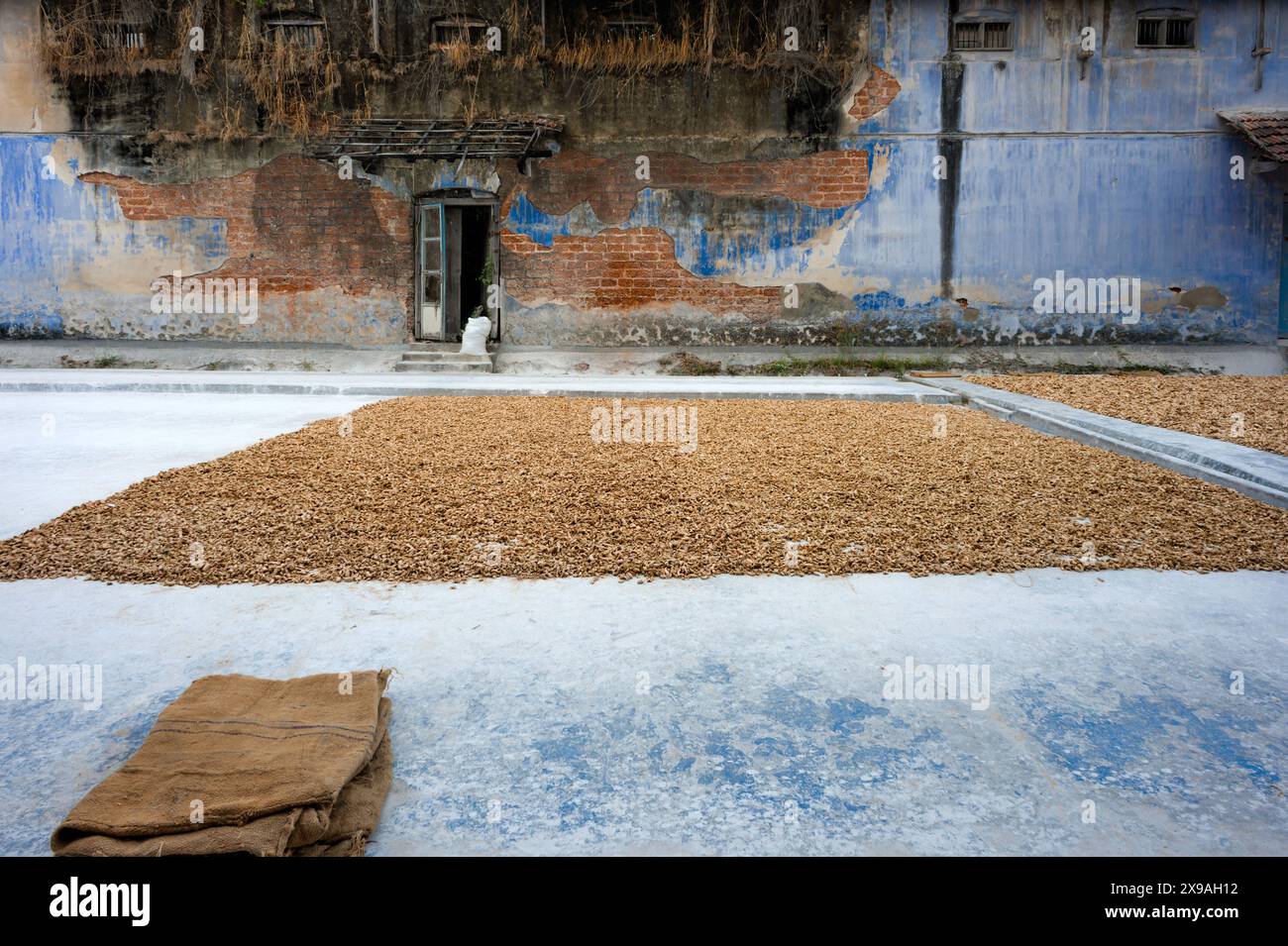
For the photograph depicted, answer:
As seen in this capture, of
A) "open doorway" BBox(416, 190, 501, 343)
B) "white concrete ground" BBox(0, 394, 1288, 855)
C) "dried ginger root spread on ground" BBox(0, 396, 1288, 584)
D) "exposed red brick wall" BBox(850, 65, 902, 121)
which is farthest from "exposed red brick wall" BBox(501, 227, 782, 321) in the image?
"white concrete ground" BBox(0, 394, 1288, 855)

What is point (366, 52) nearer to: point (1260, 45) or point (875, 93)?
point (875, 93)

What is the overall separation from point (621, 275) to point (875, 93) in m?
4.30

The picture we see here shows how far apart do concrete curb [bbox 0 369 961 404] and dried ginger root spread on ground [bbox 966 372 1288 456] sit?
3.85ft

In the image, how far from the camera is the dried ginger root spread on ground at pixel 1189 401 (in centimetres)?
561

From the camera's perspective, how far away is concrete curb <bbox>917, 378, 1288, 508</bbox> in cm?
409

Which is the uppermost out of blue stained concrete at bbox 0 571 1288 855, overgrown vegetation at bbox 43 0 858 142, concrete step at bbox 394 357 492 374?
overgrown vegetation at bbox 43 0 858 142

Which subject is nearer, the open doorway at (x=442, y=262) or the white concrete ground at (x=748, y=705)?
the white concrete ground at (x=748, y=705)

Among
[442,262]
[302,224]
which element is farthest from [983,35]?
[302,224]

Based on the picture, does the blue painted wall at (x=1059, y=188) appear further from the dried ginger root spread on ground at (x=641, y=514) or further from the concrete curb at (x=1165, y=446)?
the dried ginger root spread on ground at (x=641, y=514)

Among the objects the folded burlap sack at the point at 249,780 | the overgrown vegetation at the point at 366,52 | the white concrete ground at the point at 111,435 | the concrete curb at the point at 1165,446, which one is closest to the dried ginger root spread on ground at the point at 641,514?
the concrete curb at the point at 1165,446

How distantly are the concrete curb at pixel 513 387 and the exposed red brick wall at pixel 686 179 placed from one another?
3284 mm

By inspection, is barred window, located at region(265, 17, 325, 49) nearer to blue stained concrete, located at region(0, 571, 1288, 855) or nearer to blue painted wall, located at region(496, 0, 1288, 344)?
blue painted wall, located at region(496, 0, 1288, 344)
